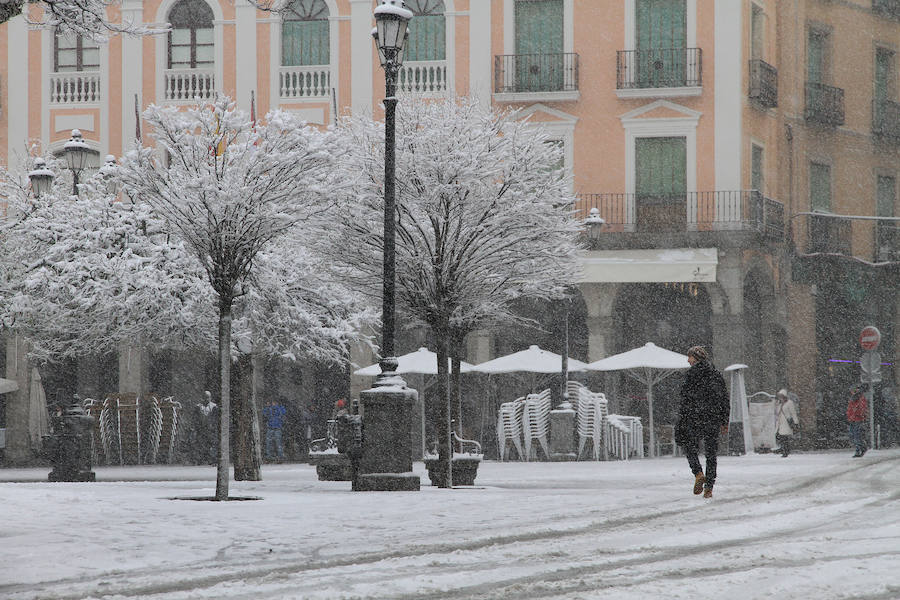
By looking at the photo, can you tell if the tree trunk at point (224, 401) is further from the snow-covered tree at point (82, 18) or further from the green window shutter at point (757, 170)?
the green window shutter at point (757, 170)

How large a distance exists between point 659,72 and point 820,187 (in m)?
6.17

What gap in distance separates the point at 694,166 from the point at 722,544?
23.0m

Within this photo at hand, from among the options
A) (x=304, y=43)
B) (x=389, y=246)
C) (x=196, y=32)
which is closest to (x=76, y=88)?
(x=196, y=32)

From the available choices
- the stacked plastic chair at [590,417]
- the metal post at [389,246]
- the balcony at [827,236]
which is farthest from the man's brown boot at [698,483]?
the balcony at [827,236]

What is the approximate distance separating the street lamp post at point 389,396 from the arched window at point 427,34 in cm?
1713

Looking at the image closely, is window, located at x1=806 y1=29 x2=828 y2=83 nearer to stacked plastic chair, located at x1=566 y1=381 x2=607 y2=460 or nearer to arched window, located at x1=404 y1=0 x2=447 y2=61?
arched window, located at x1=404 y1=0 x2=447 y2=61

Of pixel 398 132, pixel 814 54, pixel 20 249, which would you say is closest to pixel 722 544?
pixel 398 132

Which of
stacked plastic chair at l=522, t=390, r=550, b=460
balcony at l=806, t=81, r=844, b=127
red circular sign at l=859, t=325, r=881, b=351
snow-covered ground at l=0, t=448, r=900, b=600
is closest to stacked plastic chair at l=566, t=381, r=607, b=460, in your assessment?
stacked plastic chair at l=522, t=390, r=550, b=460

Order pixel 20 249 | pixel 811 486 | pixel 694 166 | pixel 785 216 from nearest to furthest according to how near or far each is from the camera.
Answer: pixel 811 486 < pixel 20 249 < pixel 694 166 < pixel 785 216

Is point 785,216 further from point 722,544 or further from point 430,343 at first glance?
point 722,544

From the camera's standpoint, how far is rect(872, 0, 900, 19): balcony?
37.8 meters

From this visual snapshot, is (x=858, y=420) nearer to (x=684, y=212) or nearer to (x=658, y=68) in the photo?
(x=684, y=212)

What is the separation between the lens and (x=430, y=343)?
33.4 m

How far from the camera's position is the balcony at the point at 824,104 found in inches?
1388
